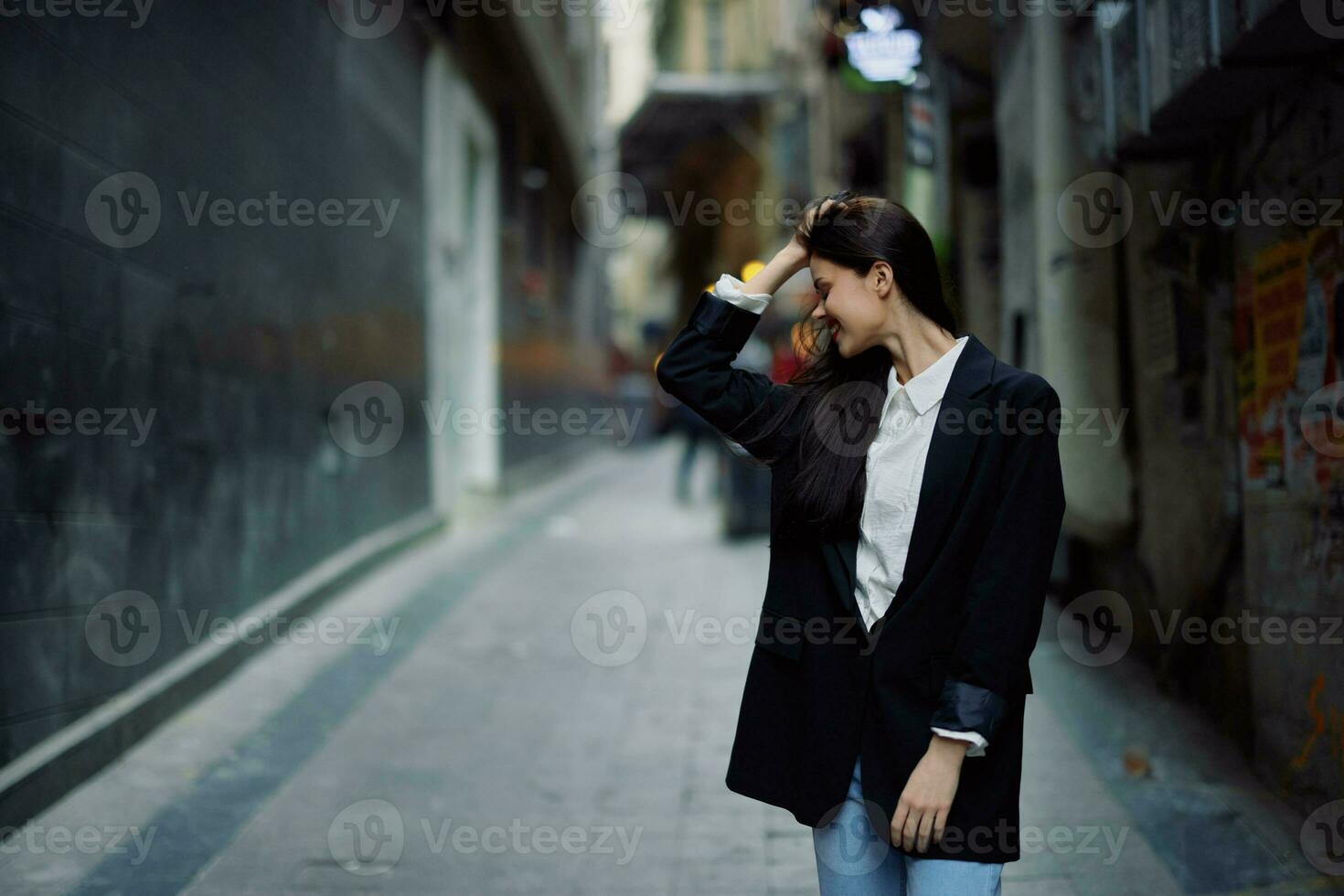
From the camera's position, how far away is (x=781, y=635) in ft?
7.06

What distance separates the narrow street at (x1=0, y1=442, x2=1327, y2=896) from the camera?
3.93m

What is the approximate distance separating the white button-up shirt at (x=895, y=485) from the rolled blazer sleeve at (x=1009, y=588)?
13 cm

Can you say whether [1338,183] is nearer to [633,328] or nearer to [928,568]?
[928,568]

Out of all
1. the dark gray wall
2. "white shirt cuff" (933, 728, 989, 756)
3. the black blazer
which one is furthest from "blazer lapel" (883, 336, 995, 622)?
the dark gray wall

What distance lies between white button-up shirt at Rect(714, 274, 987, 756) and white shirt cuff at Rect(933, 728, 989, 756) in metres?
0.21

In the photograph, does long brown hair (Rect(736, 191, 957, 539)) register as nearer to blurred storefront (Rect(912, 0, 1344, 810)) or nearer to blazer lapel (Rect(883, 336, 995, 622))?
blazer lapel (Rect(883, 336, 995, 622))

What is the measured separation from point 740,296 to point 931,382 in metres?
0.38

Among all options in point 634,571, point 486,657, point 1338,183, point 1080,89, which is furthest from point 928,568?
point 634,571

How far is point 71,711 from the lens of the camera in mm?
4535

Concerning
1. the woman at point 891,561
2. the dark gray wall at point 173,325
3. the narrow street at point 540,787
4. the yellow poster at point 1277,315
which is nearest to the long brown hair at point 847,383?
the woman at point 891,561

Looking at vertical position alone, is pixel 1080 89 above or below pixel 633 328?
below

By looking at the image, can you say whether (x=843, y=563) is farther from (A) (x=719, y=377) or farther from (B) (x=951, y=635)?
(A) (x=719, y=377)

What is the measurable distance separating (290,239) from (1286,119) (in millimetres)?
5367

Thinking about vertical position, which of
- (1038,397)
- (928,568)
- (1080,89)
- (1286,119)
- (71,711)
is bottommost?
(71,711)
